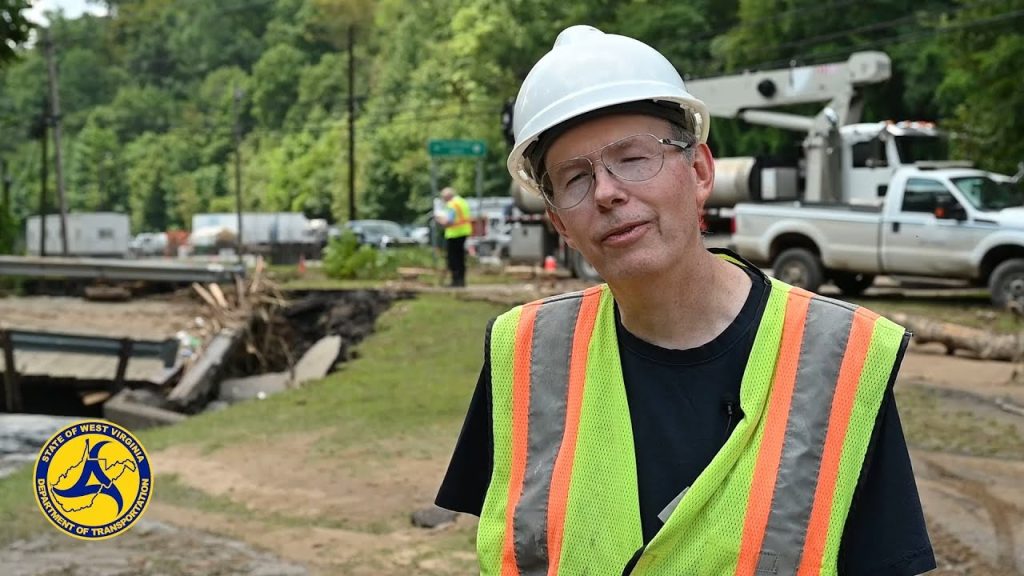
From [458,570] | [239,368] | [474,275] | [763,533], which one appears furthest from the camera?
[474,275]

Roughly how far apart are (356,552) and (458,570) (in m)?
0.72

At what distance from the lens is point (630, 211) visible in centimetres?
233

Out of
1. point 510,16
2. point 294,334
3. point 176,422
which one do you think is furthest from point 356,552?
point 510,16

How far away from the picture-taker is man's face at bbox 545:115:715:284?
233cm

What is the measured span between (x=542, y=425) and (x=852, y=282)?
64.8 feet

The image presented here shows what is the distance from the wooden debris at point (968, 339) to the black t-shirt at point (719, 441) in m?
12.1

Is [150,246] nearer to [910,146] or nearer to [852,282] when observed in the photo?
[910,146]

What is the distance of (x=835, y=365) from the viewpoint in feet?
7.41

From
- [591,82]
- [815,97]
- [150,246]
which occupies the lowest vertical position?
[150,246]

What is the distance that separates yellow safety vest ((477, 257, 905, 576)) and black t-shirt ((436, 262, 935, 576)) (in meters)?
0.03

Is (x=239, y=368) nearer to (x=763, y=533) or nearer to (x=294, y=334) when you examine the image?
(x=294, y=334)

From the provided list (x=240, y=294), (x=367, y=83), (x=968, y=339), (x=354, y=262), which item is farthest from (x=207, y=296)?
(x=367, y=83)

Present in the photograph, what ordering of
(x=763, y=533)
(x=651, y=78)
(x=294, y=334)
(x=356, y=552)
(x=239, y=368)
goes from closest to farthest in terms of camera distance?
(x=763, y=533) → (x=651, y=78) → (x=356, y=552) → (x=239, y=368) → (x=294, y=334)

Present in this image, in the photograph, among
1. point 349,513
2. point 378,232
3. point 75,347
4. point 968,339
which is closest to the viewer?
→ point 349,513
